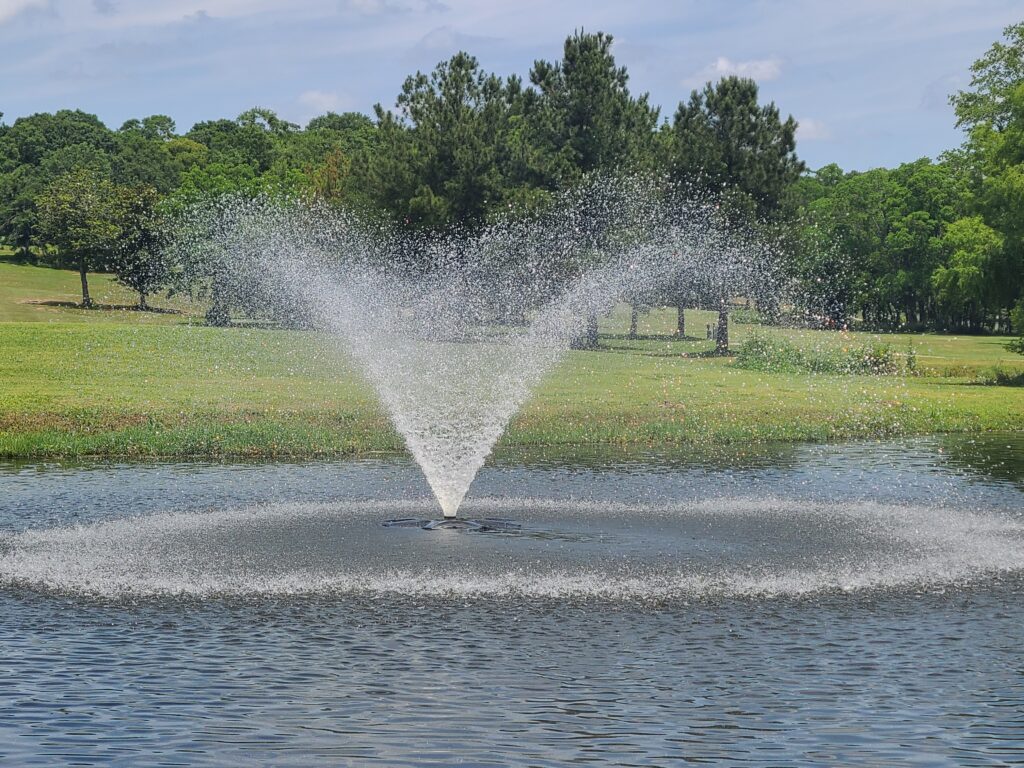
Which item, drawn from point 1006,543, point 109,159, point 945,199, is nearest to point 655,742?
point 1006,543

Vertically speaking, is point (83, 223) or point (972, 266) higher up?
point (83, 223)

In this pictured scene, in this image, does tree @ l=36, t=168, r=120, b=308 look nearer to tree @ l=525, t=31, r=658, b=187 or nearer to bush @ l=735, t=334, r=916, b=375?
tree @ l=525, t=31, r=658, b=187

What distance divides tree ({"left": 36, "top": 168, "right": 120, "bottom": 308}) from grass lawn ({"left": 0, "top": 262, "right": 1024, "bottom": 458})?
39252 millimetres

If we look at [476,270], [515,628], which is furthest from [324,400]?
[476,270]

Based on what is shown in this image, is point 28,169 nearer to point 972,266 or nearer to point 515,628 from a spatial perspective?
point 972,266

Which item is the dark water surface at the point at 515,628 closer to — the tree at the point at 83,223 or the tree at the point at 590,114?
the tree at the point at 590,114

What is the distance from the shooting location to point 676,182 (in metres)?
84.9

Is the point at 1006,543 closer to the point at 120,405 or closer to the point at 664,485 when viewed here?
the point at 664,485

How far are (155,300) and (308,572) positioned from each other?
107 meters

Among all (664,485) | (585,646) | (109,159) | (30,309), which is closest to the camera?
(585,646)

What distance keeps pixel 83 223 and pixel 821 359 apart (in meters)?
78.1

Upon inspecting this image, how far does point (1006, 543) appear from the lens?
24312mm

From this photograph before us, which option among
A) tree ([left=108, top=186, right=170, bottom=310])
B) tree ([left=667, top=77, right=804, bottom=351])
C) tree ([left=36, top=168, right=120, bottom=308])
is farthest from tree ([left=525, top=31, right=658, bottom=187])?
tree ([left=36, top=168, right=120, bottom=308])

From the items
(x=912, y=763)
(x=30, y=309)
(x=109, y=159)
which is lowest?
(x=912, y=763)
